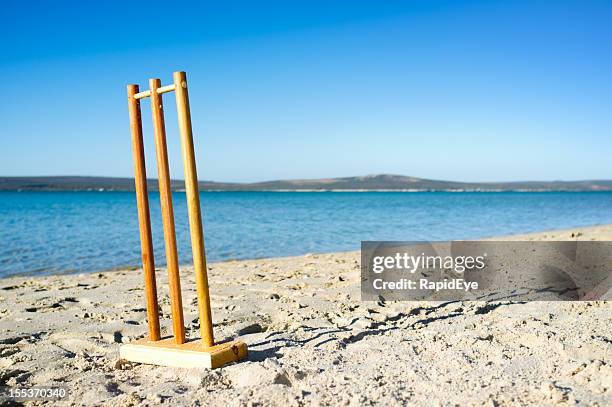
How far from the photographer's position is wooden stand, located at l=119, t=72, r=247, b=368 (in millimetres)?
3568

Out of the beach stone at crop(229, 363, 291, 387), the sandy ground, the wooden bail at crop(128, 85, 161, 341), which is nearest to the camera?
the sandy ground

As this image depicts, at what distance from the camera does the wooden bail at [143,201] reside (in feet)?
12.9

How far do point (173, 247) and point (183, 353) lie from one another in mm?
735

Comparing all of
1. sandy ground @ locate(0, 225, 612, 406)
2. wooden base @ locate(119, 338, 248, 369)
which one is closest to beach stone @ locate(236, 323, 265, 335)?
sandy ground @ locate(0, 225, 612, 406)

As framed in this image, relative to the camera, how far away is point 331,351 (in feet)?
12.8

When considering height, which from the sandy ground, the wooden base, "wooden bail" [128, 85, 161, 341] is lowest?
the sandy ground

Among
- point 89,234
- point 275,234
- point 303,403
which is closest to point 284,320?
point 303,403

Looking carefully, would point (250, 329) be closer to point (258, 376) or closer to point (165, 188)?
point (258, 376)

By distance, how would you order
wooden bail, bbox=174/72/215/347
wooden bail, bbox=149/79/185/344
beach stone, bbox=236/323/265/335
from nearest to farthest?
wooden bail, bbox=174/72/215/347 < wooden bail, bbox=149/79/185/344 < beach stone, bbox=236/323/265/335

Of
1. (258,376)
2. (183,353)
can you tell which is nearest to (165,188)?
(183,353)

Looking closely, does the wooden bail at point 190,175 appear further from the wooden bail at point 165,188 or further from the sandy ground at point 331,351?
the sandy ground at point 331,351

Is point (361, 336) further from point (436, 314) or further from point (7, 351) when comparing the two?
point (7, 351)

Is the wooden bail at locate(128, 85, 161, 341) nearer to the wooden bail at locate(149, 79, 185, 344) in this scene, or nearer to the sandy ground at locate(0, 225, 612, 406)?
the wooden bail at locate(149, 79, 185, 344)

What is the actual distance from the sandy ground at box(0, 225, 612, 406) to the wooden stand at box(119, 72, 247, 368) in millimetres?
106
